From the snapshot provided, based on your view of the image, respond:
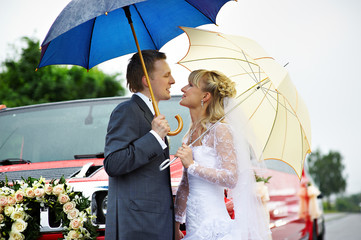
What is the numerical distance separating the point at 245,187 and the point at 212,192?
265 millimetres

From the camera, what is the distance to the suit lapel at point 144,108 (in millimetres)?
3049

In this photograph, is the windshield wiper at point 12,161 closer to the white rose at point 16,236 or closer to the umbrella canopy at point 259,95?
the white rose at point 16,236

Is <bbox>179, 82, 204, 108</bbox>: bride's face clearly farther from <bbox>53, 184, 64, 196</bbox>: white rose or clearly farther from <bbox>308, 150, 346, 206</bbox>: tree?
<bbox>308, 150, 346, 206</bbox>: tree

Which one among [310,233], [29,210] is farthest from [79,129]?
[310,233]

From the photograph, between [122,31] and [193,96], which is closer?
[193,96]

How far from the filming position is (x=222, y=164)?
3.32 metres

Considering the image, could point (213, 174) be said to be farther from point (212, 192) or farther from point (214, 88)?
point (214, 88)

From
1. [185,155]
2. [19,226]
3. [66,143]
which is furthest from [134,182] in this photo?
[66,143]

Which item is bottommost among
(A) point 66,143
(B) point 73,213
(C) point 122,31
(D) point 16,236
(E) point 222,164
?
(D) point 16,236

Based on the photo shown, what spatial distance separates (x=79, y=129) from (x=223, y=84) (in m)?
1.79

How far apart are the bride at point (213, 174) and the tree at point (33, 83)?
14165 millimetres

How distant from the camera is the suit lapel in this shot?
3049mm

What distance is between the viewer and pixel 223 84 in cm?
354

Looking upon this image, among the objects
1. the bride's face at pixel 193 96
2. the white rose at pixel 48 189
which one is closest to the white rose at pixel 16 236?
the white rose at pixel 48 189
